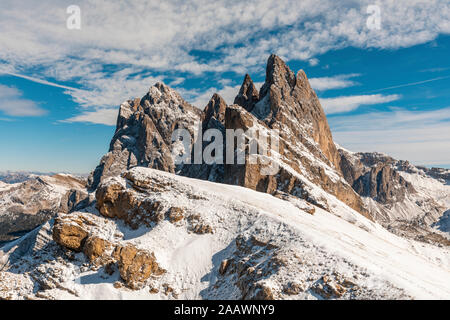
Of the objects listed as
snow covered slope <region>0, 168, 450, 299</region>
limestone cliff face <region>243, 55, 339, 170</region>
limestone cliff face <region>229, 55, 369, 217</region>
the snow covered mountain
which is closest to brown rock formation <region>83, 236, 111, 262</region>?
the snow covered mountain

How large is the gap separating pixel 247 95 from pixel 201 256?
10569 cm

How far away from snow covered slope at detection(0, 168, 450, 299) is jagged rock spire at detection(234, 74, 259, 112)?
8399 centimetres

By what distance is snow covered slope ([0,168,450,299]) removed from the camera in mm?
20625

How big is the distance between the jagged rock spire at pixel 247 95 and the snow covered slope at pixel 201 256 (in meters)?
84.0

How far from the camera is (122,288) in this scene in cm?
2547

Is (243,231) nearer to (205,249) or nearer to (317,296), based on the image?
(205,249)

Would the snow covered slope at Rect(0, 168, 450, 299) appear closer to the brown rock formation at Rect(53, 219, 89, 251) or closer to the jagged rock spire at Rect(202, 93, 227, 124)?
the brown rock formation at Rect(53, 219, 89, 251)

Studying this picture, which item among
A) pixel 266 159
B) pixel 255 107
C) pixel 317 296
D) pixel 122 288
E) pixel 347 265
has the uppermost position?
pixel 255 107

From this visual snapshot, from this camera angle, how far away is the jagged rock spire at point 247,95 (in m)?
117

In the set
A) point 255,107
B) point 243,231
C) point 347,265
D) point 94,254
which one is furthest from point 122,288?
point 255,107

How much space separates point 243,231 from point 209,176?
198ft

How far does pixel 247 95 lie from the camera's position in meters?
125

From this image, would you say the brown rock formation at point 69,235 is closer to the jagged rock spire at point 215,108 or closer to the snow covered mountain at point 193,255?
the snow covered mountain at point 193,255

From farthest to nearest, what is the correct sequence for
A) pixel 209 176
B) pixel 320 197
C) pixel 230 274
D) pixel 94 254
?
pixel 209 176, pixel 320 197, pixel 94 254, pixel 230 274
